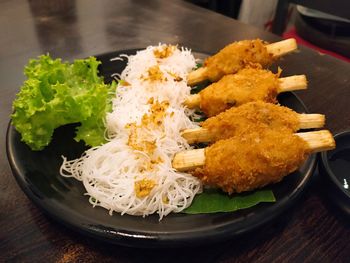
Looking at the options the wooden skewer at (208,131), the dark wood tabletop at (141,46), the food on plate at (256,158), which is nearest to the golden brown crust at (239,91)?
the wooden skewer at (208,131)

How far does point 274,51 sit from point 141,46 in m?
1.29

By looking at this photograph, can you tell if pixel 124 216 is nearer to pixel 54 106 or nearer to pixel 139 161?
pixel 139 161

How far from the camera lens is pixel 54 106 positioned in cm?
171

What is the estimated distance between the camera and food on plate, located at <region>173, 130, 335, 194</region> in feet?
4.70

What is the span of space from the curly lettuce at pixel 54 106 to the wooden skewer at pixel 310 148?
50cm

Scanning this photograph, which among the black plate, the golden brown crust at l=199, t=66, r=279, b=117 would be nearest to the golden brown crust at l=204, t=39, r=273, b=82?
Result: the golden brown crust at l=199, t=66, r=279, b=117

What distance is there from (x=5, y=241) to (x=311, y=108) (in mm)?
1872

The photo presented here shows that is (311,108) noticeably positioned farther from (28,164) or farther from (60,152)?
(28,164)

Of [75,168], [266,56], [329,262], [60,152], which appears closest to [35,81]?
[60,152]

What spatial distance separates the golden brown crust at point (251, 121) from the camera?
158 cm

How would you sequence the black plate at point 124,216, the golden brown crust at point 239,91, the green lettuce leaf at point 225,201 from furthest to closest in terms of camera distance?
the golden brown crust at point 239,91 < the green lettuce leaf at point 225,201 < the black plate at point 124,216

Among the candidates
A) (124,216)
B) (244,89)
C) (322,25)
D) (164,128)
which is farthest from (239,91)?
(322,25)

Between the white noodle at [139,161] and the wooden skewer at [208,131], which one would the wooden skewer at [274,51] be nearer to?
the white noodle at [139,161]

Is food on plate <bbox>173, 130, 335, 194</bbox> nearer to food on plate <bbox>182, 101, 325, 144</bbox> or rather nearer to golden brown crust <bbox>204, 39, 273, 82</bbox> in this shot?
food on plate <bbox>182, 101, 325, 144</bbox>
